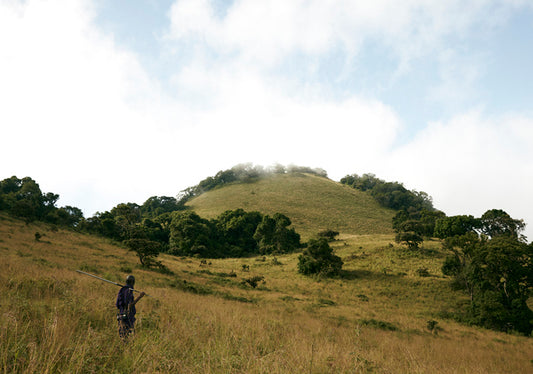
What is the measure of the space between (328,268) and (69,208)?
61.8 meters

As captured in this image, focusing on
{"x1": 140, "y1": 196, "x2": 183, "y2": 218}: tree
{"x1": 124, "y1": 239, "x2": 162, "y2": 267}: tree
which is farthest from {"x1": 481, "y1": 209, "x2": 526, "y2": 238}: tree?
{"x1": 140, "y1": 196, "x2": 183, "y2": 218}: tree

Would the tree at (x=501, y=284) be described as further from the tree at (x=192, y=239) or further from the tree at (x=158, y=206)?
the tree at (x=158, y=206)

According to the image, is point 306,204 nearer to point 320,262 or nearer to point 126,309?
point 320,262

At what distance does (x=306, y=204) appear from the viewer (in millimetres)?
96062

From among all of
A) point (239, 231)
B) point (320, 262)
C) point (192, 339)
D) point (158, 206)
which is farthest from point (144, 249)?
point (158, 206)

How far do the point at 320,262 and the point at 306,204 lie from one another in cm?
5974

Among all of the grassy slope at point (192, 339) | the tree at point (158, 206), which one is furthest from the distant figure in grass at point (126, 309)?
the tree at point (158, 206)

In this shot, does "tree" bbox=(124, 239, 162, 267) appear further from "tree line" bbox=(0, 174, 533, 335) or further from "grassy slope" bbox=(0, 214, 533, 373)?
"grassy slope" bbox=(0, 214, 533, 373)

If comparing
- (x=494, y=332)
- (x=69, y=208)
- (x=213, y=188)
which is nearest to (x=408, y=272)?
(x=494, y=332)

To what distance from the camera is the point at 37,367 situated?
3.00 meters

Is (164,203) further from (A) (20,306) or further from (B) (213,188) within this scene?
(A) (20,306)

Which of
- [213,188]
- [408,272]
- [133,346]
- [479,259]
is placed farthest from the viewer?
[213,188]

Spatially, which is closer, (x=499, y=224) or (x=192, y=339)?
(x=192, y=339)

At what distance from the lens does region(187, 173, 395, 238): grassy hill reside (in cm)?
7950
